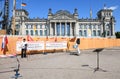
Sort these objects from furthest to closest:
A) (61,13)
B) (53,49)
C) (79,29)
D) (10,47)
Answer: (79,29) < (61,13) < (53,49) < (10,47)

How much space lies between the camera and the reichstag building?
117 metres

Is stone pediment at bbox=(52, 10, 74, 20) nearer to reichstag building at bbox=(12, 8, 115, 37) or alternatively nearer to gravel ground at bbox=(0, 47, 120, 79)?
reichstag building at bbox=(12, 8, 115, 37)

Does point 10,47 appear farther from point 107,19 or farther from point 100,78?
point 107,19

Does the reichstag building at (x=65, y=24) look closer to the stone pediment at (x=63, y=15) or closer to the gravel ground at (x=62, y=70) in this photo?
the stone pediment at (x=63, y=15)

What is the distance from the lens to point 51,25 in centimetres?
11825

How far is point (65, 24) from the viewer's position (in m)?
118

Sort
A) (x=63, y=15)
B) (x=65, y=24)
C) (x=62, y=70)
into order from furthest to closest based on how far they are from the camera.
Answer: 1. (x=65, y=24)
2. (x=63, y=15)
3. (x=62, y=70)

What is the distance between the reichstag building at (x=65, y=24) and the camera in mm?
117062

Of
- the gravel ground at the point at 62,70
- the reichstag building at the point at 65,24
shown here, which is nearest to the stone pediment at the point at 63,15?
the reichstag building at the point at 65,24

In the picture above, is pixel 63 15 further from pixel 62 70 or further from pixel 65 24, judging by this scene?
pixel 62 70

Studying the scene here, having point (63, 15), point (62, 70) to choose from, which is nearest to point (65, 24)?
point (63, 15)

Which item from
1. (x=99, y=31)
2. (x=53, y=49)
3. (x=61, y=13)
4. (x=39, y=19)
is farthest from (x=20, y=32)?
(x=53, y=49)

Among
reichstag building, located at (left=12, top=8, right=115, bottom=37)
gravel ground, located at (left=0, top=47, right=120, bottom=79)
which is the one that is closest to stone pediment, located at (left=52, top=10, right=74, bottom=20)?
reichstag building, located at (left=12, top=8, right=115, bottom=37)

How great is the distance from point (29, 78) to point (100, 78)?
131 inches
